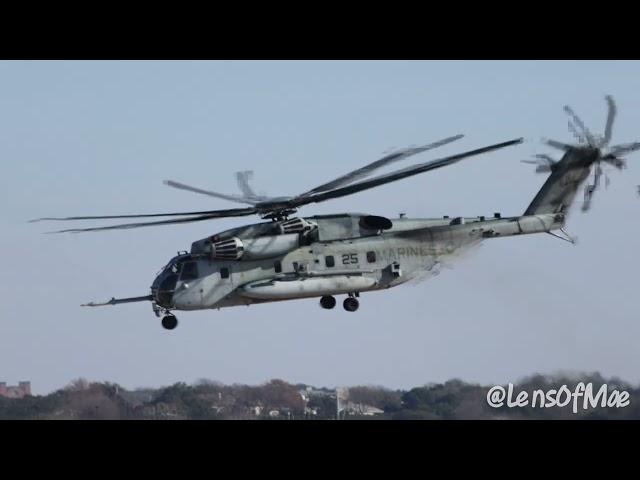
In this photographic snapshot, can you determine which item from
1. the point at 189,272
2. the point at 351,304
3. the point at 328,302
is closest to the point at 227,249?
the point at 189,272

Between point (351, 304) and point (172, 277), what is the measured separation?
5.49 meters

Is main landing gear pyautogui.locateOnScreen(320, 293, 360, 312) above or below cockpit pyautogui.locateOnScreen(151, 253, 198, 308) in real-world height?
below

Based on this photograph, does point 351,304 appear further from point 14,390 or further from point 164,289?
point 14,390

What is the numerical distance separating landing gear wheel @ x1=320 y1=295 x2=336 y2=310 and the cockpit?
13.7 ft

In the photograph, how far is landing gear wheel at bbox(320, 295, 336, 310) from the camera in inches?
1729

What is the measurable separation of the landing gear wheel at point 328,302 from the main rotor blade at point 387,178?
11.9ft

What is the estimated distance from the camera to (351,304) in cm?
4347

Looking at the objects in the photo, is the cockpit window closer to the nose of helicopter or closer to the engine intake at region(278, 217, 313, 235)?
the nose of helicopter

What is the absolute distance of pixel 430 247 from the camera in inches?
1716

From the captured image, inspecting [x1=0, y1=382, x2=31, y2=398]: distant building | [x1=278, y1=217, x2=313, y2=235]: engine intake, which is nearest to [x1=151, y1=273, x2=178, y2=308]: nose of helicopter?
[x1=278, y1=217, x2=313, y2=235]: engine intake
